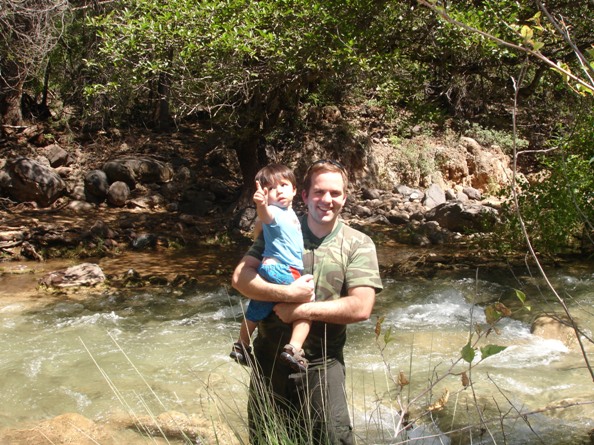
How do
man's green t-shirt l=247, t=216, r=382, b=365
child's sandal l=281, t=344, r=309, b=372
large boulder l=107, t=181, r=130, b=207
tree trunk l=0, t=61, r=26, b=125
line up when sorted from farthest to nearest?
1. tree trunk l=0, t=61, r=26, b=125
2. large boulder l=107, t=181, r=130, b=207
3. man's green t-shirt l=247, t=216, r=382, b=365
4. child's sandal l=281, t=344, r=309, b=372

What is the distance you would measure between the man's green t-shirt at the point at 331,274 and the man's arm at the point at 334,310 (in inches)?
2.8

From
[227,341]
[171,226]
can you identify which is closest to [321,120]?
[171,226]

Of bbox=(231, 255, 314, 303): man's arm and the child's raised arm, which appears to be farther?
the child's raised arm

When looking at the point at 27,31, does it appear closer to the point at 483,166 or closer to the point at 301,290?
the point at 483,166

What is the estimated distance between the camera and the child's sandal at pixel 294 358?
111 inches

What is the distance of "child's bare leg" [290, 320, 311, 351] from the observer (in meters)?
2.87

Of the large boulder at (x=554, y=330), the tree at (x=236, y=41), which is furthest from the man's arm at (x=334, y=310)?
the tree at (x=236, y=41)

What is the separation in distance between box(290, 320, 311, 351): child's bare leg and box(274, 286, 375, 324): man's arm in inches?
0.9

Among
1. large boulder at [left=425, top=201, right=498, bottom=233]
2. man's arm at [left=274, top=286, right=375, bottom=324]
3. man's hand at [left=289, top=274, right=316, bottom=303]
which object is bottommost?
large boulder at [left=425, top=201, right=498, bottom=233]

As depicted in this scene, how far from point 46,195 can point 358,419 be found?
10.8 meters

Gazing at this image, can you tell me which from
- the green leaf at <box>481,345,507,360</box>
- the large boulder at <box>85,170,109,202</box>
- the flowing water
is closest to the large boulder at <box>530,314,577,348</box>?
the flowing water

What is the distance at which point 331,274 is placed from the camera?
3027 millimetres

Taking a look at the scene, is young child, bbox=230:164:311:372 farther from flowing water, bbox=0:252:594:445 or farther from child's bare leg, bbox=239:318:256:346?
flowing water, bbox=0:252:594:445

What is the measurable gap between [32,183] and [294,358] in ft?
39.2
